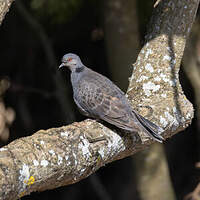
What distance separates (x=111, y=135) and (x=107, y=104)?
0.62 m

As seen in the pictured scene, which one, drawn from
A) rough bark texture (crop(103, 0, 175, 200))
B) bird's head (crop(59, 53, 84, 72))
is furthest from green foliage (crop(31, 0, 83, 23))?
bird's head (crop(59, 53, 84, 72))

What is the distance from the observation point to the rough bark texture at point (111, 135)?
2250 mm

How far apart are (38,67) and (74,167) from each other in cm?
461

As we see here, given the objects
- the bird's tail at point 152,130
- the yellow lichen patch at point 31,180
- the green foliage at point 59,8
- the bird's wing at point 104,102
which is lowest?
the bird's tail at point 152,130

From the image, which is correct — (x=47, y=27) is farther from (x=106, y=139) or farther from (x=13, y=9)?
(x=106, y=139)

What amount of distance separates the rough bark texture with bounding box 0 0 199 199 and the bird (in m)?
0.09

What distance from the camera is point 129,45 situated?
490cm

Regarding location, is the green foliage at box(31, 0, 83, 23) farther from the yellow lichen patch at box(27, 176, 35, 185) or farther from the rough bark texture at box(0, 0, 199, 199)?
the yellow lichen patch at box(27, 176, 35, 185)

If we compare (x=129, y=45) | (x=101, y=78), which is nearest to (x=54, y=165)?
(x=101, y=78)

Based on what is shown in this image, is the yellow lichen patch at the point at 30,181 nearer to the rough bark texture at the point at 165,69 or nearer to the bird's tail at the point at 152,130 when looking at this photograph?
the bird's tail at the point at 152,130

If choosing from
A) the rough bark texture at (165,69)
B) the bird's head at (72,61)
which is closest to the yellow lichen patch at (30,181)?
the rough bark texture at (165,69)

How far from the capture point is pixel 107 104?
3436mm

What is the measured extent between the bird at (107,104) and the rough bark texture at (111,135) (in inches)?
3.5

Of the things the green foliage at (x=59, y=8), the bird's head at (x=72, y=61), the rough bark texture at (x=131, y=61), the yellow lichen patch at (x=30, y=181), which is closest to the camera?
the yellow lichen patch at (x=30, y=181)
